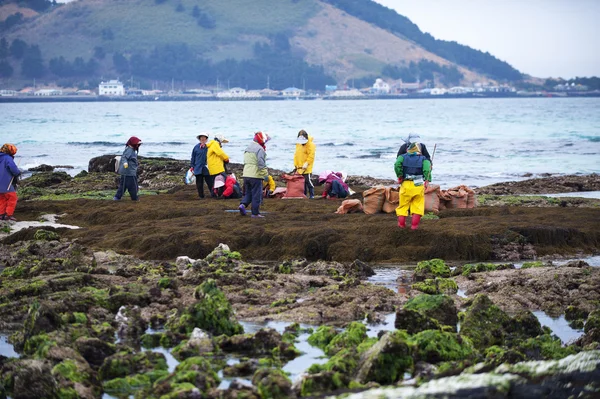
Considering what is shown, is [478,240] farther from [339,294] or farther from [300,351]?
[300,351]

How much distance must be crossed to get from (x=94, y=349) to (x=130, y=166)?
12.6 meters

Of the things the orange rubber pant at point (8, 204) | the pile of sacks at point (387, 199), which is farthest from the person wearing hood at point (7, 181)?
the pile of sacks at point (387, 199)

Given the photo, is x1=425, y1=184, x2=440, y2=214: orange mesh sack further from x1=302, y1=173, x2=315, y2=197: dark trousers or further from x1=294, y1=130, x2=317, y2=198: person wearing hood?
x1=302, y1=173, x2=315, y2=197: dark trousers

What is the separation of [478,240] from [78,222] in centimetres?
795

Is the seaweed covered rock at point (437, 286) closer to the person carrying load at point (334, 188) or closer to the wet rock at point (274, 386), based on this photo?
the wet rock at point (274, 386)

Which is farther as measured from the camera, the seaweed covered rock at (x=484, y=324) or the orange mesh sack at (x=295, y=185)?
the orange mesh sack at (x=295, y=185)

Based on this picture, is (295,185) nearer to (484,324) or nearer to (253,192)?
(253,192)

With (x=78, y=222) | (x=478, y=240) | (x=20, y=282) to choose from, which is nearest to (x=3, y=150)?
(x=78, y=222)

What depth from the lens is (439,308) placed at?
10422 mm

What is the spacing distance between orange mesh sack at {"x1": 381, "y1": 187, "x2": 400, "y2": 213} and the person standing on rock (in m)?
2.56

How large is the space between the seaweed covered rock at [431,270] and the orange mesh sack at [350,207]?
5187 millimetres

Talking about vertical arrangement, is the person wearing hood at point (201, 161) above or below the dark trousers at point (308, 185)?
above

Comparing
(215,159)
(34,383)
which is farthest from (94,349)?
(215,159)

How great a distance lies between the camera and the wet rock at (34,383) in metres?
8.01
